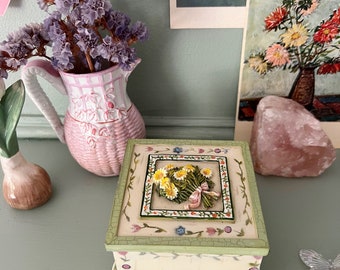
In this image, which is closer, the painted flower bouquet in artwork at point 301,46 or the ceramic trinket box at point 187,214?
the ceramic trinket box at point 187,214

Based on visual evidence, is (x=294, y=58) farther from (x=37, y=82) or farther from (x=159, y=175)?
(x=37, y=82)

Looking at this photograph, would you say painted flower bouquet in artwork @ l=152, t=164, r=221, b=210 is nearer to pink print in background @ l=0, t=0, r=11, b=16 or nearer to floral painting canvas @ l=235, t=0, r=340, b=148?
floral painting canvas @ l=235, t=0, r=340, b=148

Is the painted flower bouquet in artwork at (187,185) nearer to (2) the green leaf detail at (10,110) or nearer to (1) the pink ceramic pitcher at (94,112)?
(1) the pink ceramic pitcher at (94,112)

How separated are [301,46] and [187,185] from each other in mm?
312

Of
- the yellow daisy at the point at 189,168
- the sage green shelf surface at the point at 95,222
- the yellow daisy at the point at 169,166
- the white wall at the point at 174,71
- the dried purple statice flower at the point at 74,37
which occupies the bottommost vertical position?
the sage green shelf surface at the point at 95,222

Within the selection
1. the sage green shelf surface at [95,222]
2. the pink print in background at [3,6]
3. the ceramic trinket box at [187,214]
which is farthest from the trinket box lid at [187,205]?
the pink print in background at [3,6]

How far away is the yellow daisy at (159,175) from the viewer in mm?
533

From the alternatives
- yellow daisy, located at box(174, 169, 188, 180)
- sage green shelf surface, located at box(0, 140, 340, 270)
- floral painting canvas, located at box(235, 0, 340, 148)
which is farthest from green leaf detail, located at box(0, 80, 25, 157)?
floral painting canvas, located at box(235, 0, 340, 148)

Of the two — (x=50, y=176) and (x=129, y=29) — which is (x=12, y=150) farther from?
(x=129, y=29)

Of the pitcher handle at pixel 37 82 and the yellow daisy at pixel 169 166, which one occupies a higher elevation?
the pitcher handle at pixel 37 82

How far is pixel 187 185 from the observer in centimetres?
52

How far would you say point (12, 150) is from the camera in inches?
23.3

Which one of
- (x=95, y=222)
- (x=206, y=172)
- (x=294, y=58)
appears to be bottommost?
(x=95, y=222)

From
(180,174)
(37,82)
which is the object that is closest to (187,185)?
(180,174)
